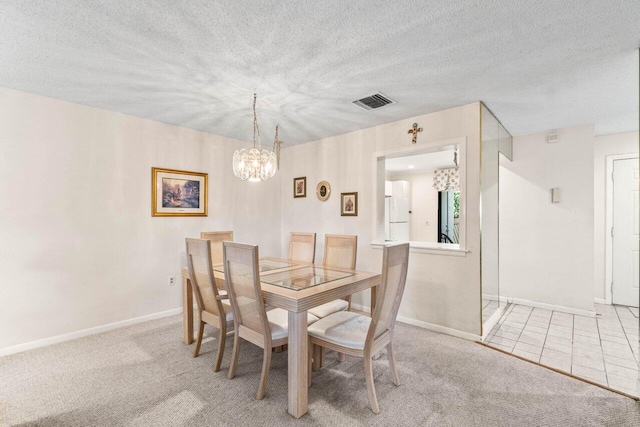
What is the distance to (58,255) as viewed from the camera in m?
2.88

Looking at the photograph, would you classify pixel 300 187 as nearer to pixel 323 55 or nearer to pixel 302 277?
pixel 302 277

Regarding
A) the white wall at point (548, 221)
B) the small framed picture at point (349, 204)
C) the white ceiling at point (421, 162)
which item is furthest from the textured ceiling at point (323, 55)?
the white ceiling at point (421, 162)

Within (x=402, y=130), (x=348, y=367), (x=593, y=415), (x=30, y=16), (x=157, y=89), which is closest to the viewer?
(x=30, y=16)

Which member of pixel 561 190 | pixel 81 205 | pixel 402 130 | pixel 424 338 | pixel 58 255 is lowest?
pixel 424 338

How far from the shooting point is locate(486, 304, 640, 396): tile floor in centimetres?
235

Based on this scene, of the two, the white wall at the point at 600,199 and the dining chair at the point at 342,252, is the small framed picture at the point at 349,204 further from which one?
the white wall at the point at 600,199

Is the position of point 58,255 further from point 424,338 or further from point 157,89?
point 424,338

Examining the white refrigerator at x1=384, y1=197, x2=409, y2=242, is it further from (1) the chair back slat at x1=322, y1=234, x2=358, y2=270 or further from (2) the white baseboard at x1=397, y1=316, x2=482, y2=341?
(1) the chair back slat at x1=322, y1=234, x2=358, y2=270

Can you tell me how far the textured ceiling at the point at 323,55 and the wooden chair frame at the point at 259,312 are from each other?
54.8 inches

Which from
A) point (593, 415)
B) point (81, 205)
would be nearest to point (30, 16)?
Result: point (81, 205)

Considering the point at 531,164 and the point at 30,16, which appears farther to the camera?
the point at 531,164

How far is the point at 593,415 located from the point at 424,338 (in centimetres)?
133

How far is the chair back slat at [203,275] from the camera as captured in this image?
2277 millimetres

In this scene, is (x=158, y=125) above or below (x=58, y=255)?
above
